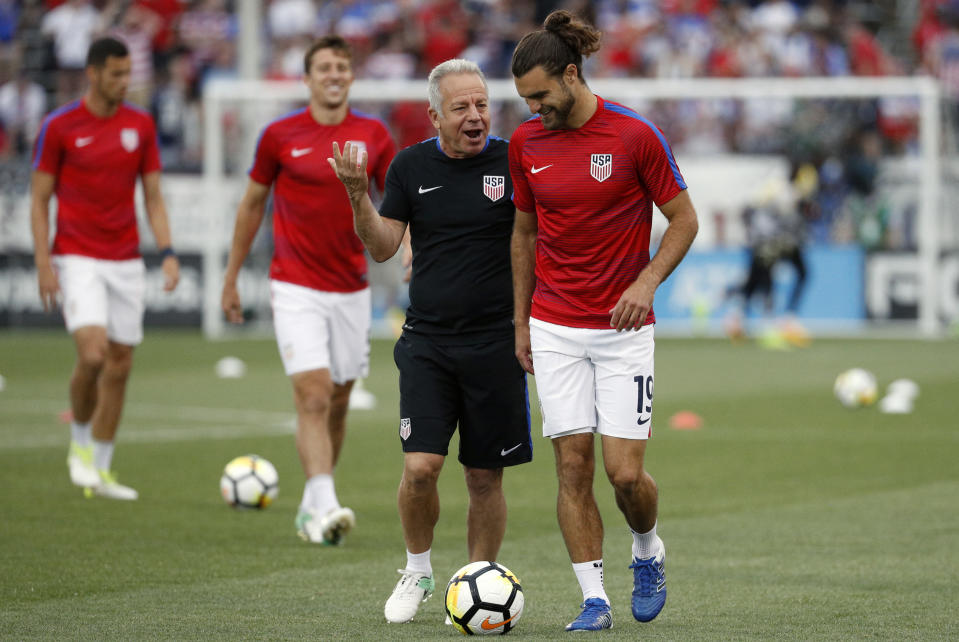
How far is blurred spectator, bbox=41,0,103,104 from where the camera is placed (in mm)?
27312

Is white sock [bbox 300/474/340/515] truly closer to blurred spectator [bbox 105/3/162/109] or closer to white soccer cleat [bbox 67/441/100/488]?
white soccer cleat [bbox 67/441/100/488]

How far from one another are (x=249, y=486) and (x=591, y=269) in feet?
12.6

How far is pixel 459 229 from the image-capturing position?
21.1 ft

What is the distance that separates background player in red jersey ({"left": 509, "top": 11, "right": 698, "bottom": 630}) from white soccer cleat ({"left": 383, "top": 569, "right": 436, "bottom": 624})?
67cm

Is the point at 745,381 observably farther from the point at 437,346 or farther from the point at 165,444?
the point at 437,346

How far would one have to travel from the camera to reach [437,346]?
6.40m

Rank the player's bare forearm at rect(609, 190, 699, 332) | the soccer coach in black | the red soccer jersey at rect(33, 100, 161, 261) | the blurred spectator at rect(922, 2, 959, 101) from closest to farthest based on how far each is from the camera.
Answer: the player's bare forearm at rect(609, 190, 699, 332)
the soccer coach in black
the red soccer jersey at rect(33, 100, 161, 261)
the blurred spectator at rect(922, 2, 959, 101)

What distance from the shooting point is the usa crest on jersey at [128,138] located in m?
9.95

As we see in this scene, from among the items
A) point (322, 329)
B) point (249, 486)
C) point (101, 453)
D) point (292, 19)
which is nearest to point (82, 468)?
point (101, 453)

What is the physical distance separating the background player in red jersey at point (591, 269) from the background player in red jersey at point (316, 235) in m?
2.61

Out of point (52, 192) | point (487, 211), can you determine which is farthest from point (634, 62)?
point (487, 211)

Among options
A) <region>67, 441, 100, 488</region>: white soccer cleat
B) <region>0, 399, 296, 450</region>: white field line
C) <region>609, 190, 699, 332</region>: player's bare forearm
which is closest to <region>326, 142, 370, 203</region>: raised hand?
<region>609, 190, 699, 332</region>: player's bare forearm

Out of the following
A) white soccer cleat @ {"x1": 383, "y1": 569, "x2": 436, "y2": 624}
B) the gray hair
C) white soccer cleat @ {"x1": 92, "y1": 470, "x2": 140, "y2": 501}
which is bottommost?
white soccer cleat @ {"x1": 92, "y1": 470, "x2": 140, "y2": 501}

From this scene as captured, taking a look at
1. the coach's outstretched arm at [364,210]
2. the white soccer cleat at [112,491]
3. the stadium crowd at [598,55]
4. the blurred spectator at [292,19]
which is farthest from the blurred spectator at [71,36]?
the coach's outstretched arm at [364,210]
